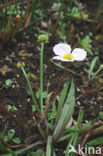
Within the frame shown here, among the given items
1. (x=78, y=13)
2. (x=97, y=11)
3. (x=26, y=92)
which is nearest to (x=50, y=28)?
A: (x=78, y=13)

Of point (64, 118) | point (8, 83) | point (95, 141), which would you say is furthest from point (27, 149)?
point (8, 83)

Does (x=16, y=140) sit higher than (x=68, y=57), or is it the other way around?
(x=68, y=57)

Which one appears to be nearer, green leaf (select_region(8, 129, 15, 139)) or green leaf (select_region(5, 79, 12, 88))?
green leaf (select_region(8, 129, 15, 139))

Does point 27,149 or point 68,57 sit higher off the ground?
point 68,57

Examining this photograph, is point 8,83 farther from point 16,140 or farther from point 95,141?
point 95,141

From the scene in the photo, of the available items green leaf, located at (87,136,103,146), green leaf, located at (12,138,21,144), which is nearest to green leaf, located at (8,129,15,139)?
green leaf, located at (12,138,21,144)

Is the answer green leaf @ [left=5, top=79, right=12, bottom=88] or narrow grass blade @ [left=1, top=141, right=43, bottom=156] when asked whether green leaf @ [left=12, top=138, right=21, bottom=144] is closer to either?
narrow grass blade @ [left=1, top=141, right=43, bottom=156]

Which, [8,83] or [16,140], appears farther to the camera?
[8,83]

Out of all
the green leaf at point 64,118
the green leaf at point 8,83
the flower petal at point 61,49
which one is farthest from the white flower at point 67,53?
the green leaf at point 8,83

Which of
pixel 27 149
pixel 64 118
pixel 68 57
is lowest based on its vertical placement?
pixel 27 149

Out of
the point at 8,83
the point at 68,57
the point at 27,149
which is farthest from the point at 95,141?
the point at 8,83

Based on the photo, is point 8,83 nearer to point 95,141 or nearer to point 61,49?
point 61,49
